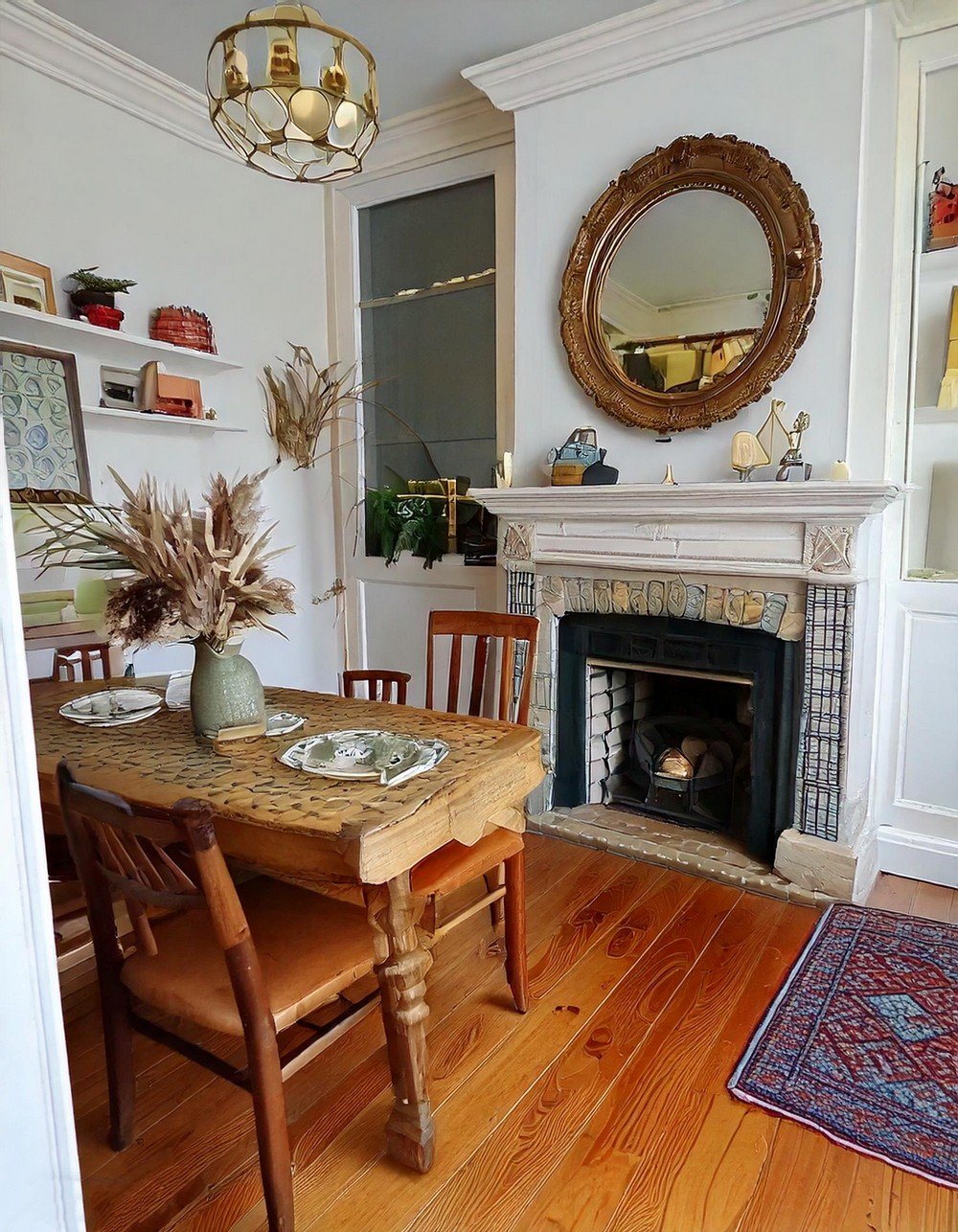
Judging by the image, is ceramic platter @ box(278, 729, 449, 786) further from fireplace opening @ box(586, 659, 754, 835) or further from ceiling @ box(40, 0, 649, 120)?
ceiling @ box(40, 0, 649, 120)

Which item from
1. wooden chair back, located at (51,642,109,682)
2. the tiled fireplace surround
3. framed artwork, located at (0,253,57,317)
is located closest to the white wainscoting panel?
the tiled fireplace surround

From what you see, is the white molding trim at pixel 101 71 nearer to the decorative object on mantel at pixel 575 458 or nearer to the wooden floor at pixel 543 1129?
the decorative object on mantel at pixel 575 458

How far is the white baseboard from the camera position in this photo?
2.58 metres

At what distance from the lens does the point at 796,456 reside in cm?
244

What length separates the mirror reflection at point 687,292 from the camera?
2578mm

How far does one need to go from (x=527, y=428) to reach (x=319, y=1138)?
2.45m

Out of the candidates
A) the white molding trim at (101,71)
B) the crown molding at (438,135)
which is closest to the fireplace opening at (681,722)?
the crown molding at (438,135)

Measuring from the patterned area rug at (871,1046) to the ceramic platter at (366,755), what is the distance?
1.02 m

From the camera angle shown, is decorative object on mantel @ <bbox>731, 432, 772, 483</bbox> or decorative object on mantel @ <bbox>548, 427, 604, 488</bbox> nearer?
decorative object on mantel @ <bbox>731, 432, 772, 483</bbox>

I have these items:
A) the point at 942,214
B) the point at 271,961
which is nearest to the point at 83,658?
the point at 271,961

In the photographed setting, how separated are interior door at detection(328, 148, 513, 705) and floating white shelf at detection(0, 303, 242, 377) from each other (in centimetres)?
80

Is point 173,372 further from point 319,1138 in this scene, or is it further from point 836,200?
point 319,1138

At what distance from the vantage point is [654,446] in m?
2.81

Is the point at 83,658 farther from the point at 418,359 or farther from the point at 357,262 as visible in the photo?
the point at 357,262
